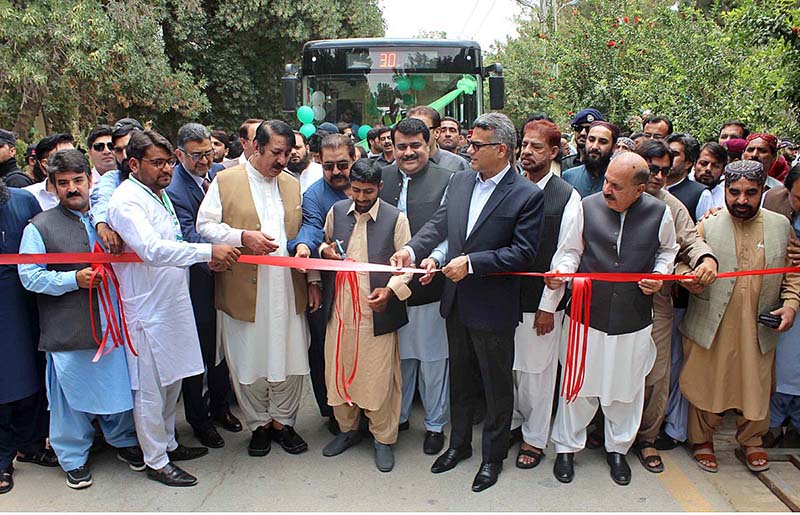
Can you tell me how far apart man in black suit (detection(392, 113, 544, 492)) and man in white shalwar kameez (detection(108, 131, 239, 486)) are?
1251 millimetres

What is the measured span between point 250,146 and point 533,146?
2546 mm

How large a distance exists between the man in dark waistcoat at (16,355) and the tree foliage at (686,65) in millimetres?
4913

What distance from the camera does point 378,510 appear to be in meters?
3.73

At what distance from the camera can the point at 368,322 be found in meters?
4.16

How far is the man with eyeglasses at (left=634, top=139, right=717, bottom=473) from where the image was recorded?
4.11m

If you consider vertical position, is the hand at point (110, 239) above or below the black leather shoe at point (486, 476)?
above

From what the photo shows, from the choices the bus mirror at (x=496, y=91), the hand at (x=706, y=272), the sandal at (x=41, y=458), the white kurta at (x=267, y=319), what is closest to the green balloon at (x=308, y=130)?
the bus mirror at (x=496, y=91)

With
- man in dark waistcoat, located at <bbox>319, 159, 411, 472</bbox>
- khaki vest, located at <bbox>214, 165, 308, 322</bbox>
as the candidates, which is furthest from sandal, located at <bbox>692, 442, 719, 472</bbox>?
khaki vest, located at <bbox>214, 165, 308, 322</bbox>

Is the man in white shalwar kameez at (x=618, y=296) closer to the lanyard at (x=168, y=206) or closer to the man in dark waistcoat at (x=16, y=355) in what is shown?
the lanyard at (x=168, y=206)

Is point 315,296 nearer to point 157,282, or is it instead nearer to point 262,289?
point 262,289

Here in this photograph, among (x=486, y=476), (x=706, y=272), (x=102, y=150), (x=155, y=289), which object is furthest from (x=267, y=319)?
(x=706, y=272)

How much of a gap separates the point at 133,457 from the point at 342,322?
4.94 feet

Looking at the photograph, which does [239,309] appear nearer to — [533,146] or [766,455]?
[533,146]

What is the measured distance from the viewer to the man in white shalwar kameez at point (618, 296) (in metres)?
3.89
